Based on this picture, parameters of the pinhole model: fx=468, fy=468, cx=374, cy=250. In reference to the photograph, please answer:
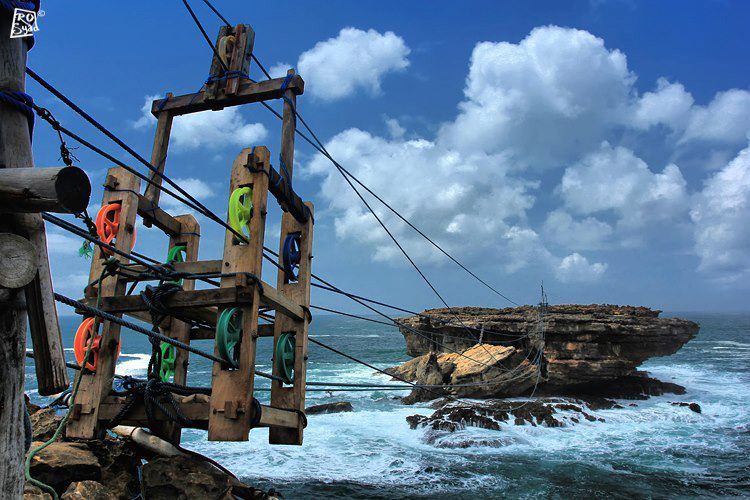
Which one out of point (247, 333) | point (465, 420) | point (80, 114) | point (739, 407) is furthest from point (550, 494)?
point (739, 407)

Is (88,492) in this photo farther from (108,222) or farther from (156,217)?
(156,217)

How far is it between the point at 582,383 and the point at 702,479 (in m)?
14.0

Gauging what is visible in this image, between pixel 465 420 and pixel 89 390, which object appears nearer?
pixel 89 390

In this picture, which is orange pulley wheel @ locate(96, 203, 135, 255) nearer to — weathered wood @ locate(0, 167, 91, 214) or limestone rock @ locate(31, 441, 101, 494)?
limestone rock @ locate(31, 441, 101, 494)

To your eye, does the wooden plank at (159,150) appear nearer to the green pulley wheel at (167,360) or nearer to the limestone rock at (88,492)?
the green pulley wheel at (167,360)

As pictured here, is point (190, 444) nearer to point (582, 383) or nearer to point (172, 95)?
point (172, 95)

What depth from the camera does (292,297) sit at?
797cm

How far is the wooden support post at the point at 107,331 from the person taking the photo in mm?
6406

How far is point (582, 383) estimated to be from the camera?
100 ft

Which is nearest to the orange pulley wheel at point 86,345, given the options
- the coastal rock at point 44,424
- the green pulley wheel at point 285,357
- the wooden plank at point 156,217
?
the wooden plank at point 156,217

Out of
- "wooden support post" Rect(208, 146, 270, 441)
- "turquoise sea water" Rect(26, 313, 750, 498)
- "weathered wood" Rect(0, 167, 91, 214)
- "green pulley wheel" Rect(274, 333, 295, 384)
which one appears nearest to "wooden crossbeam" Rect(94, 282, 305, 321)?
"wooden support post" Rect(208, 146, 270, 441)

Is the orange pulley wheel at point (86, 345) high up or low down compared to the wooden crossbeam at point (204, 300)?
down

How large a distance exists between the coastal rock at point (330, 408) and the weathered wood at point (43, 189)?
2569 cm

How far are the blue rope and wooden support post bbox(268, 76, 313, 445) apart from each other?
15.4ft
